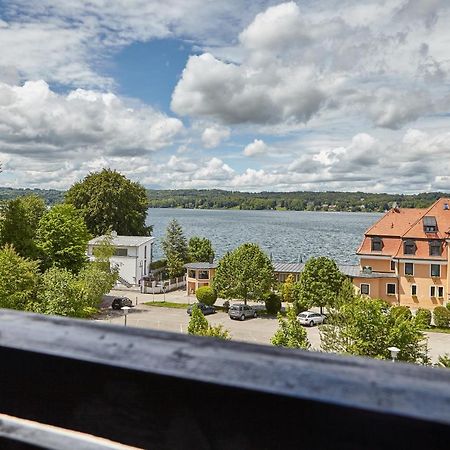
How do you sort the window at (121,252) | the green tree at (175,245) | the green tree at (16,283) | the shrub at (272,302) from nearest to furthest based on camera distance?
1. the green tree at (16,283)
2. the shrub at (272,302)
3. the window at (121,252)
4. the green tree at (175,245)

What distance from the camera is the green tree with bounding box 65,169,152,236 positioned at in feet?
184

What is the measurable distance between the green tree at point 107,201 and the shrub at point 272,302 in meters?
22.5

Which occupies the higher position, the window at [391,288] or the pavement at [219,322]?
the window at [391,288]

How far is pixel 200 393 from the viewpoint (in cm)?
91

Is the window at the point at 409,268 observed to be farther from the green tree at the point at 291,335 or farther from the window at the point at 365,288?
the green tree at the point at 291,335

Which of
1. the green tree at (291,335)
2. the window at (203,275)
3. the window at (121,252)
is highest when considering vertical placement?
the window at (121,252)

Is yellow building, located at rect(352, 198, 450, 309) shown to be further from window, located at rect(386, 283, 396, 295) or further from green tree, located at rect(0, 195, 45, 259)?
green tree, located at rect(0, 195, 45, 259)

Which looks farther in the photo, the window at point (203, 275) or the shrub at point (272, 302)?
the window at point (203, 275)

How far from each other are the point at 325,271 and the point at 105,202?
28.0 metres

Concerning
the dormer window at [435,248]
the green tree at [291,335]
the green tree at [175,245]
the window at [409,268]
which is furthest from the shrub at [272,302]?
the green tree at [291,335]

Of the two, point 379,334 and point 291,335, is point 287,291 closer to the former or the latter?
point 291,335

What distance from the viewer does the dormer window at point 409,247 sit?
39463 millimetres

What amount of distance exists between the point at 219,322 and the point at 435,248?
1680cm

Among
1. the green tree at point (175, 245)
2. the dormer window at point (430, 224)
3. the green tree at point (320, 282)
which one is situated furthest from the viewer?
the green tree at point (175, 245)
